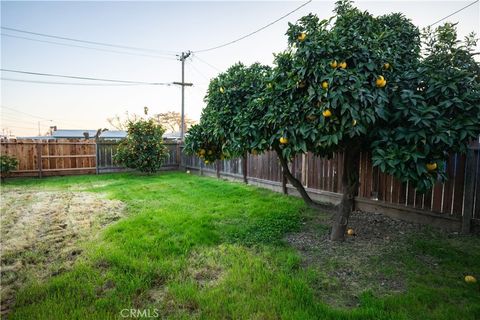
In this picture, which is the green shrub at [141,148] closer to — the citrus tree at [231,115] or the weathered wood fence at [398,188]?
the weathered wood fence at [398,188]

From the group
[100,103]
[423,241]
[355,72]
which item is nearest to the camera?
[355,72]

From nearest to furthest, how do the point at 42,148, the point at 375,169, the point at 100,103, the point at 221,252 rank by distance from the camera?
1. the point at 221,252
2. the point at 375,169
3. the point at 42,148
4. the point at 100,103

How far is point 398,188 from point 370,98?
102 inches

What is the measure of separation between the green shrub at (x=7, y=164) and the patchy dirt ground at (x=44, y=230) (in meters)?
2.44

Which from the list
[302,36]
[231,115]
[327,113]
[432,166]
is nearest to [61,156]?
[231,115]

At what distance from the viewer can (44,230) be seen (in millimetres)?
3768

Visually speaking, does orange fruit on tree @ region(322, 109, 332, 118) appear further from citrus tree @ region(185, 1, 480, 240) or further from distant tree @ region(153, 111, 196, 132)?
distant tree @ region(153, 111, 196, 132)

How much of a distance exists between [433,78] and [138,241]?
3877 mm

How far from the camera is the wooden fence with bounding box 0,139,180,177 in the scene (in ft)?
30.1

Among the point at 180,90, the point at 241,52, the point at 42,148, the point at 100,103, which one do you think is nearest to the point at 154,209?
the point at 42,148

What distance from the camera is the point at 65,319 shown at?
176 centimetres

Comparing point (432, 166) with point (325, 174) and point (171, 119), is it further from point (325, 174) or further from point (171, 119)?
point (171, 119)

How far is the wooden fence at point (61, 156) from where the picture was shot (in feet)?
30.1

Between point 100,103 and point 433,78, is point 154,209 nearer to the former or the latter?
point 433,78
